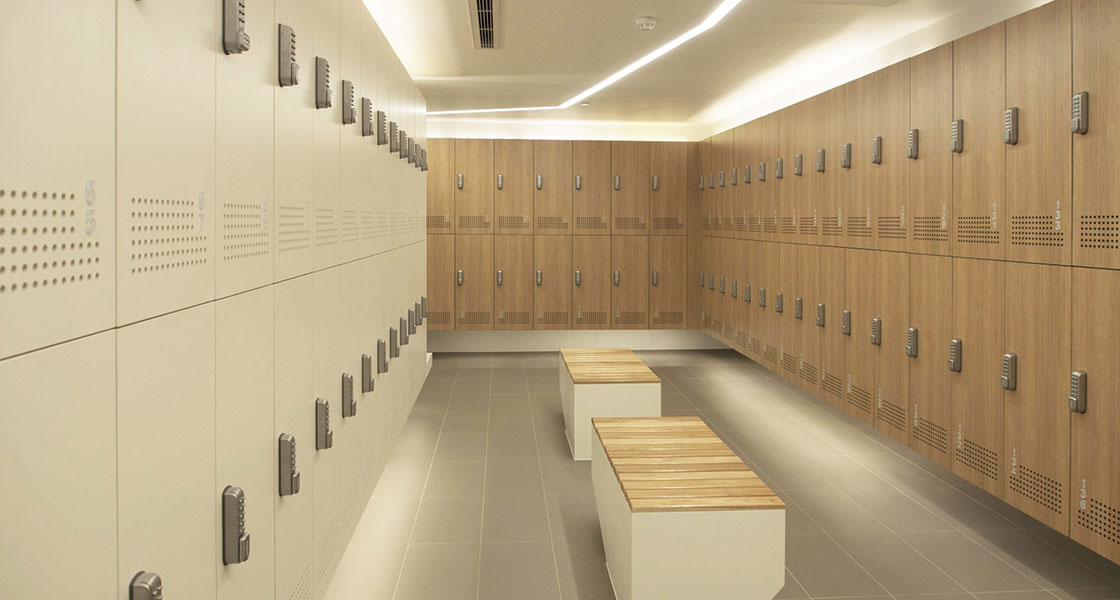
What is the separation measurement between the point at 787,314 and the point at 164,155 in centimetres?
593

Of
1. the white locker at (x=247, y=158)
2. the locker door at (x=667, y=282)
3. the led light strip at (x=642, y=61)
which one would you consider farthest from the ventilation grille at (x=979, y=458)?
the locker door at (x=667, y=282)

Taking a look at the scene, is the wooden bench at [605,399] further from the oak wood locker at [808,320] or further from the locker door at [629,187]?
the locker door at [629,187]

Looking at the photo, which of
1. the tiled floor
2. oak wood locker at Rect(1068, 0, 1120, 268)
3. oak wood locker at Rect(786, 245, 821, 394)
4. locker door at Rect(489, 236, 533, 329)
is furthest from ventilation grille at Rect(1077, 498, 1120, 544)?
locker door at Rect(489, 236, 533, 329)

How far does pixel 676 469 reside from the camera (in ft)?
11.2

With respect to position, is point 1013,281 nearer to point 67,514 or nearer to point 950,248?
point 950,248

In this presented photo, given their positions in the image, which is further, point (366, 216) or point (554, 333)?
point (554, 333)

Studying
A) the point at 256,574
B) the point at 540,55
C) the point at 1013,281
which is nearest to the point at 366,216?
the point at 256,574

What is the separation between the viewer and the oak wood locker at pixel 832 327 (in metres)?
5.73

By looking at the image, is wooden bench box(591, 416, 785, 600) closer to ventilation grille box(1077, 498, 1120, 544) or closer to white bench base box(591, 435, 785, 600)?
white bench base box(591, 435, 785, 600)

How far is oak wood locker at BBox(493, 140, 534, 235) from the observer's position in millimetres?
9664

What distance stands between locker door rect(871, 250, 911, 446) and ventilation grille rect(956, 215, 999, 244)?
21.5 inches

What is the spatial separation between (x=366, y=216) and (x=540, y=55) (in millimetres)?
2780

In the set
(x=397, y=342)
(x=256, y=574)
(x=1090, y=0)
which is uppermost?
(x=1090, y=0)

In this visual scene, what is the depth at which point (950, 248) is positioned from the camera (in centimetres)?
437
